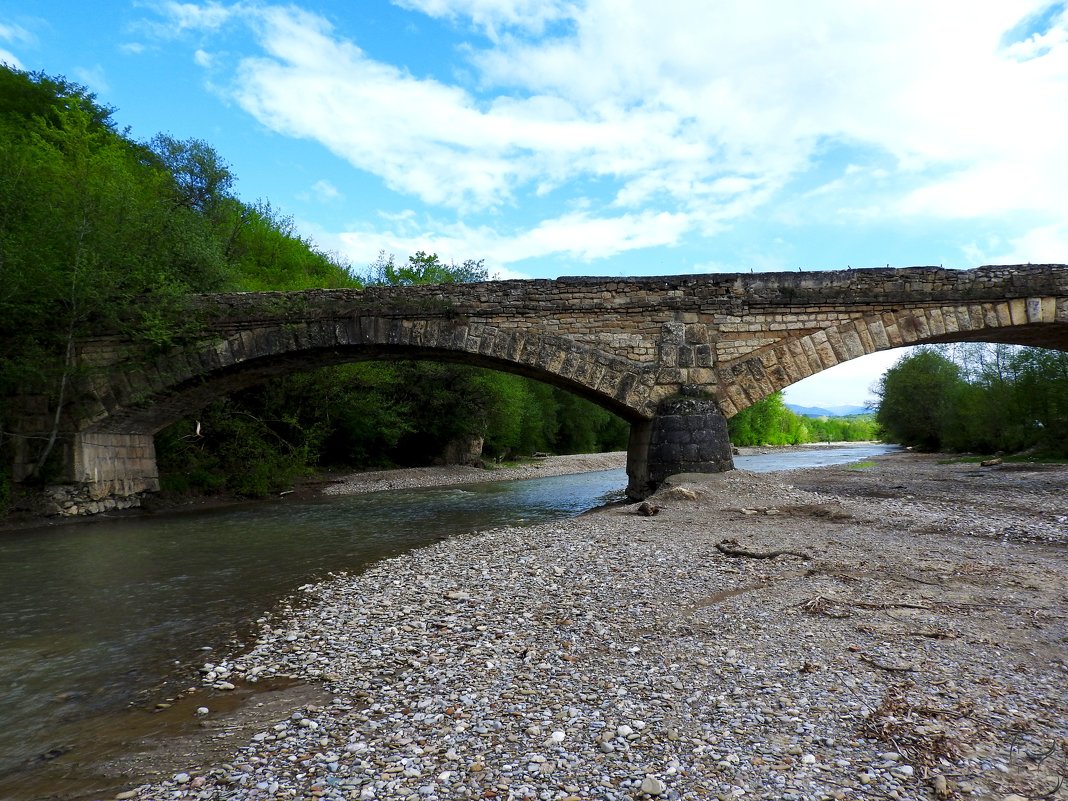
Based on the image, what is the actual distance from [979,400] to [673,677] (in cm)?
3510

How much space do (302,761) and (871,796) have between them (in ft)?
8.01

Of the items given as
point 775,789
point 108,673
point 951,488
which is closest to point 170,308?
point 108,673

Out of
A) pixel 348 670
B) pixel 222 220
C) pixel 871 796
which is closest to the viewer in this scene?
pixel 871 796

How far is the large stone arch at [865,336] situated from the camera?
42.0ft

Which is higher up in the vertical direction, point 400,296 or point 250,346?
point 400,296

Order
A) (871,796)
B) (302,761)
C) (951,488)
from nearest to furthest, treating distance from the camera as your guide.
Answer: (871,796) < (302,761) < (951,488)

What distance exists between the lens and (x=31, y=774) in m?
2.97

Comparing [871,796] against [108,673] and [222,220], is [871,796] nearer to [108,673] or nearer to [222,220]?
[108,673]

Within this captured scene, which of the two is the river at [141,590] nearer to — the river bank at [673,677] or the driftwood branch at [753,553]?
the river bank at [673,677]

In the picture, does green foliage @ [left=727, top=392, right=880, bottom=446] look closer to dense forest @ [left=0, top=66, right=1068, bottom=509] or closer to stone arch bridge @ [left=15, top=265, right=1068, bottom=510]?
Answer: dense forest @ [left=0, top=66, right=1068, bottom=509]

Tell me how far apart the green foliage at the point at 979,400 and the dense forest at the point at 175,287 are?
74.3ft

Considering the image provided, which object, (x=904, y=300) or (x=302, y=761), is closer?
(x=302, y=761)

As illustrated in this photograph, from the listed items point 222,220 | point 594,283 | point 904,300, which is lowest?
point 904,300

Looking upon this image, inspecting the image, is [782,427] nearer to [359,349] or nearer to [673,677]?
[359,349]
